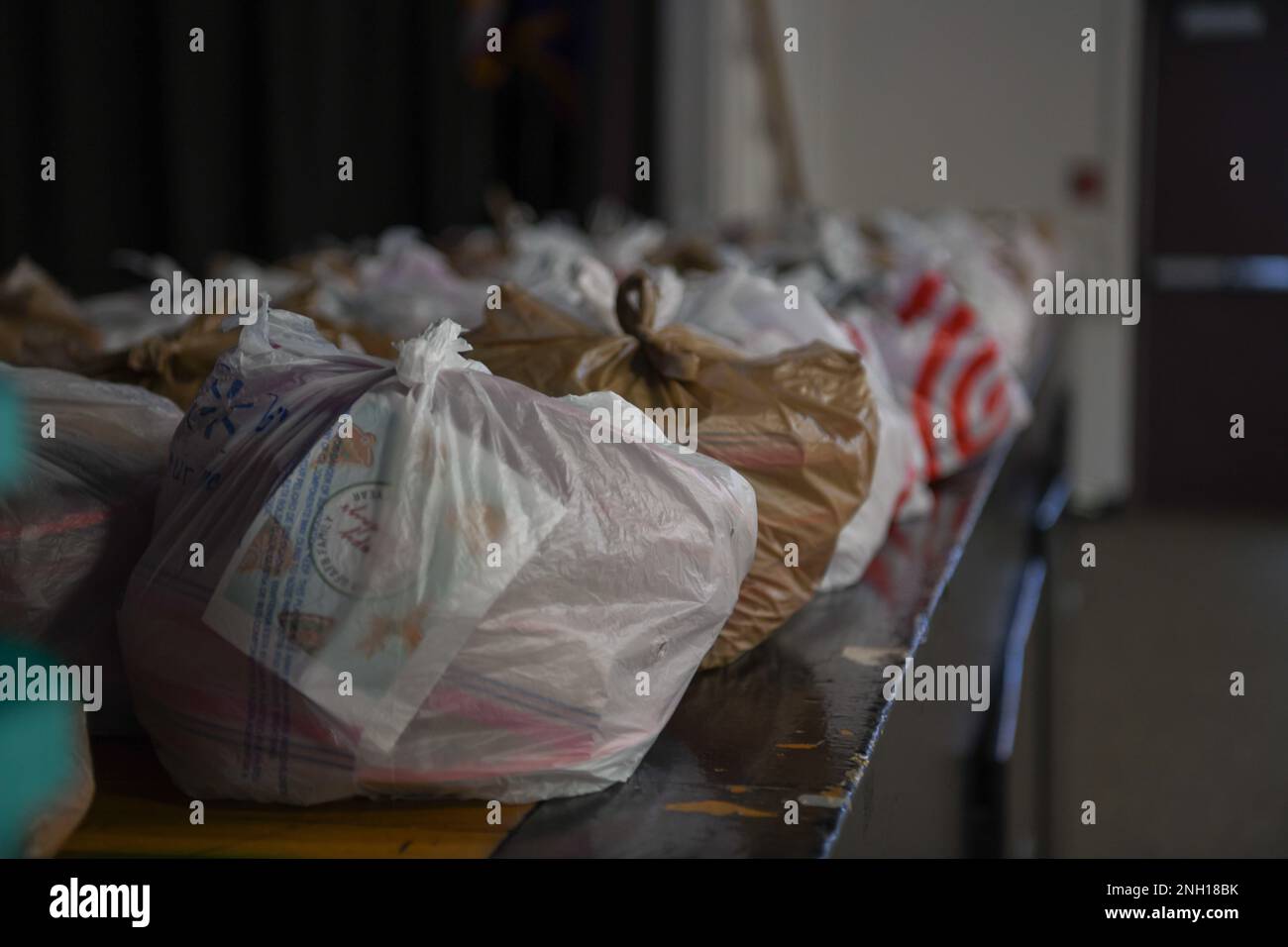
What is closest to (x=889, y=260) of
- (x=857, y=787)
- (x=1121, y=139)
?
A: (x=857, y=787)

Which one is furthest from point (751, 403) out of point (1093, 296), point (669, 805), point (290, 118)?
point (1093, 296)

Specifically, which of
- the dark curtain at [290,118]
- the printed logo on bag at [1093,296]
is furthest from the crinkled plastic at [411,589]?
the printed logo on bag at [1093,296]

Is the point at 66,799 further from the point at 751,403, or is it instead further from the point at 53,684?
the point at 751,403

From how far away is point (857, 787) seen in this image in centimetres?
98

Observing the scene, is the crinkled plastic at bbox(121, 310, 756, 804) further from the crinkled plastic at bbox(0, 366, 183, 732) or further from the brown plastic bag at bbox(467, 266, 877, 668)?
the brown plastic bag at bbox(467, 266, 877, 668)

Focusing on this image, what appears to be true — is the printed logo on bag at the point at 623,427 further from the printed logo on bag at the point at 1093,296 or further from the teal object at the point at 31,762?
the printed logo on bag at the point at 1093,296

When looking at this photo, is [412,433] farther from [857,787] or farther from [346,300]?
[346,300]

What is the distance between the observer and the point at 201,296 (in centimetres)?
178

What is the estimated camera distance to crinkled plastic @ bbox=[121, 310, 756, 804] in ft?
2.96

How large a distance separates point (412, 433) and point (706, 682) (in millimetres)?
419

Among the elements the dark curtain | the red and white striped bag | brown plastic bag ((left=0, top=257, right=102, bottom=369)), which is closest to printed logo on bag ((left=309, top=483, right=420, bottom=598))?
brown plastic bag ((left=0, top=257, right=102, bottom=369))
